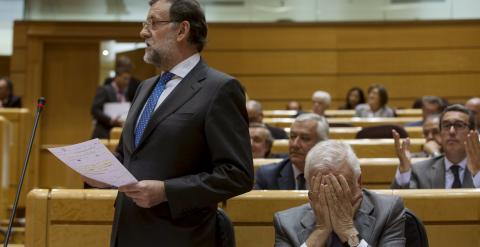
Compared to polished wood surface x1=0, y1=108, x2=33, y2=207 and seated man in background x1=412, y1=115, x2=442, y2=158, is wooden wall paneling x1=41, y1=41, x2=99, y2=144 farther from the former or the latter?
seated man in background x1=412, y1=115, x2=442, y2=158

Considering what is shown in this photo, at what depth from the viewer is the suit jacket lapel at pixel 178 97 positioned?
213cm

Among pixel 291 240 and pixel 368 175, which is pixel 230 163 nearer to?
pixel 291 240

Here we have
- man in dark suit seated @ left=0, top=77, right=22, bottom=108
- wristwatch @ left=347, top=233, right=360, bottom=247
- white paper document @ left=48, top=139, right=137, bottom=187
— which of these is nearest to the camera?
white paper document @ left=48, top=139, right=137, bottom=187

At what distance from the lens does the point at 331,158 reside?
240cm

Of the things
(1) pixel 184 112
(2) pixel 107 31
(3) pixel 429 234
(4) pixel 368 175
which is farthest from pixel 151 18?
(2) pixel 107 31

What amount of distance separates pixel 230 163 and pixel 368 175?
1.88 metres

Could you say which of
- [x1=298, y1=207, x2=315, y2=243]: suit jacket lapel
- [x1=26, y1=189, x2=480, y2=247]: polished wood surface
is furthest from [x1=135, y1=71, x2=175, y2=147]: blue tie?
[x1=298, y1=207, x2=315, y2=243]: suit jacket lapel

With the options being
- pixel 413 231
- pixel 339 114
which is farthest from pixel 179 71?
pixel 339 114

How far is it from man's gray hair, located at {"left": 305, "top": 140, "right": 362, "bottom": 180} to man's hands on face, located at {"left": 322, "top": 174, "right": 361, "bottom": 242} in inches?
2.4

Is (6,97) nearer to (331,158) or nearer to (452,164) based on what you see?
(452,164)

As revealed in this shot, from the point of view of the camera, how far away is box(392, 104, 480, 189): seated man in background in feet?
12.0

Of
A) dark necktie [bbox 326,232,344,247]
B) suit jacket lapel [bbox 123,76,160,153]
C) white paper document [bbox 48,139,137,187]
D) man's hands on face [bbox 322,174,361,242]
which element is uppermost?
suit jacket lapel [bbox 123,76,160,153]

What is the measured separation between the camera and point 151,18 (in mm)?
2227

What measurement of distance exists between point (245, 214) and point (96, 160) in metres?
0.86
